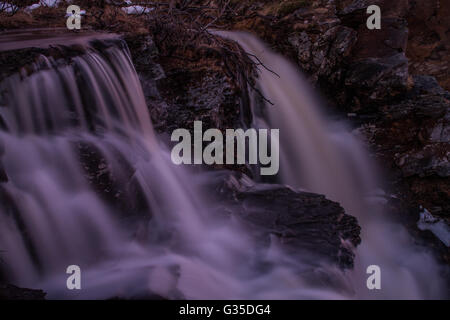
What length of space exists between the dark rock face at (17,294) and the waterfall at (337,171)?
107 inches

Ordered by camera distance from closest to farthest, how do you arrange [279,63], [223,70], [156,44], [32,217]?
[32,217]
[223,70]
[156,44]
[279,63]

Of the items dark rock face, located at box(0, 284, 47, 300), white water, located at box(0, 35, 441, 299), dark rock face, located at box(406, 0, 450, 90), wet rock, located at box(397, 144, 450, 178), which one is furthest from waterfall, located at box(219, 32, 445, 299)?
dark rock face, located at box(406, 0, 450, 90)

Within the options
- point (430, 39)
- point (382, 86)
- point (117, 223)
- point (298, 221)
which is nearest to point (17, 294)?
point (117, 223)

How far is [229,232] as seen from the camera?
10.4ft

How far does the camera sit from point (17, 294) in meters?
2.16

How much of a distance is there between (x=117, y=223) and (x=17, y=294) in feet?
3.46

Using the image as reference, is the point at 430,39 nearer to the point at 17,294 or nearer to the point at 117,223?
the point at 117,223

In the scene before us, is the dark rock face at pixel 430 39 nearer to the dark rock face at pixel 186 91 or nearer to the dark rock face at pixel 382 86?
the dark rock face at pixel 382 86

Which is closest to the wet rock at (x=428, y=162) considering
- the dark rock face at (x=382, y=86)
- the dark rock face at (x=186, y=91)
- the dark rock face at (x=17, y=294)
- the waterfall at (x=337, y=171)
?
the dark rock face at (x=382, y=86)

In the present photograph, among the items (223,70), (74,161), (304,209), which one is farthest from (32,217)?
(223,70)

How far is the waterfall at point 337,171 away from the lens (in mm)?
3820
